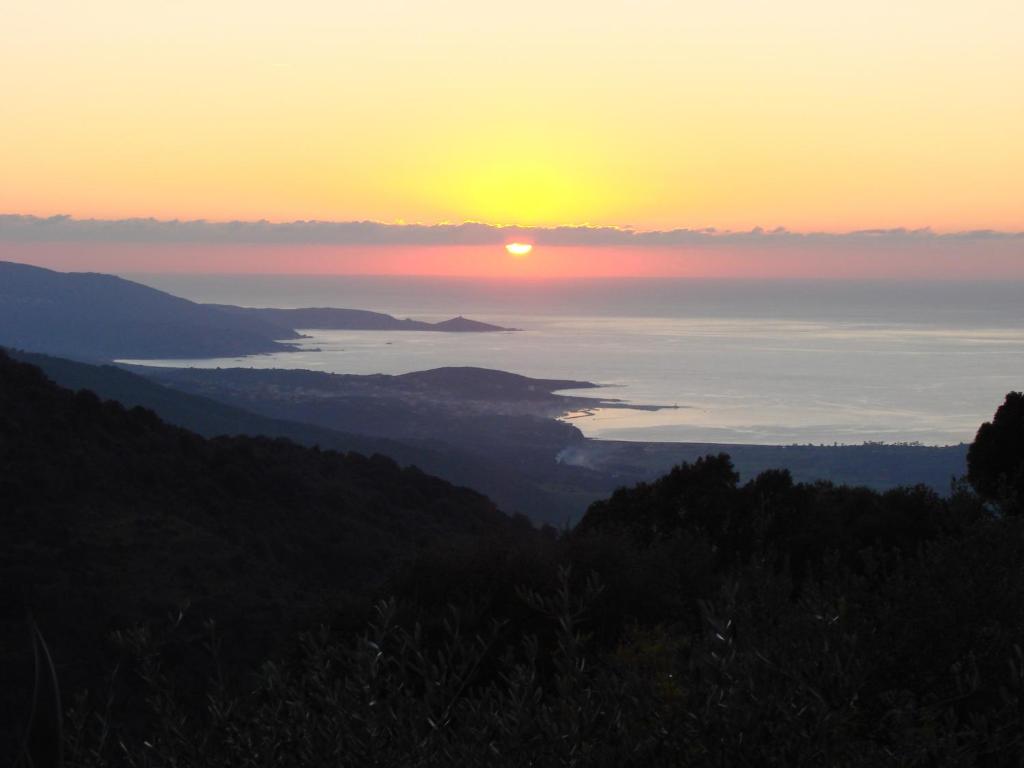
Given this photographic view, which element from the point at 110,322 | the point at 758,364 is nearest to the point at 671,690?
the point at 758,364

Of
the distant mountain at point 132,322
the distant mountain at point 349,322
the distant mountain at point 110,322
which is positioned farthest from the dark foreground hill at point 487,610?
the distant mountain at point 349,322

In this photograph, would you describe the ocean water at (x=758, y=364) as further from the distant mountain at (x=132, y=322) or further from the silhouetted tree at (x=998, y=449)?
the silhouetted tree at (x=998, y=449)

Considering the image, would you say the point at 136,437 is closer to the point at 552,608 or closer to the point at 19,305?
the point at 552,608

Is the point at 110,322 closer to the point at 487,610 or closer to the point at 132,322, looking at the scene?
the point at 132,322

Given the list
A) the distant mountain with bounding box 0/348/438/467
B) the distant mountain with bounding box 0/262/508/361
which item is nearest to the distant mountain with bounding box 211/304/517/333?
the distant mountain with bounding box 0/262/508/361

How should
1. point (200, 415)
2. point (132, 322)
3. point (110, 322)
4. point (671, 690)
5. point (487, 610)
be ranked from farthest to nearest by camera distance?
1. point (132, 322)
2. point (110, 322)
3. point (200, 415)
4. point (487, 610)
5. point (671, 690)
